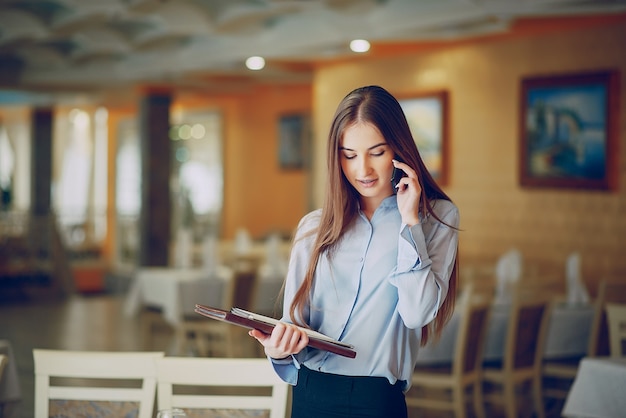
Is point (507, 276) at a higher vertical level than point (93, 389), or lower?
higher

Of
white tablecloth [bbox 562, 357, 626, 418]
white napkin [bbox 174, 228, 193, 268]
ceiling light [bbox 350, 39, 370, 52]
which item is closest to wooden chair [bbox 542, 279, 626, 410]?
white tablecloth [bbox 562, 357, 626, 418]

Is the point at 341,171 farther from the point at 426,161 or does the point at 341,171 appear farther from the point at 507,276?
the point at 426,161

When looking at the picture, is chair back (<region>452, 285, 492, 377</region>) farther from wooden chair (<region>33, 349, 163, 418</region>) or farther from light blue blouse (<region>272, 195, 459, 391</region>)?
light blue blouse (<region>272, 195, 459, 391</region>)

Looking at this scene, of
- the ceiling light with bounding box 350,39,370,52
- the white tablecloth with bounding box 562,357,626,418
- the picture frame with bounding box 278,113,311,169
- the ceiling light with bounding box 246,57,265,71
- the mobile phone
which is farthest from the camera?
the picture frame with bounding box 278,113,311,169

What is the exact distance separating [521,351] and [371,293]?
3923 mm

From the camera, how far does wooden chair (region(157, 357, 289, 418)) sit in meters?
2.69

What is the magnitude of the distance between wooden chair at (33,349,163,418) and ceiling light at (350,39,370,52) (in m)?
5.77

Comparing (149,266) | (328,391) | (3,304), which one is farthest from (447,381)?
(3,304)

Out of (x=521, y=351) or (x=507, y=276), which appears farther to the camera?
(x=507, y=276)

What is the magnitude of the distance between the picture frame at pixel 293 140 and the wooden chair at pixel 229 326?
530 cm

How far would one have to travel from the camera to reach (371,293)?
6.59 feet

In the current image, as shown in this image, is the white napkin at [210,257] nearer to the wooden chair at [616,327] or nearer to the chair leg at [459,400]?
the chair leg at [459,400]

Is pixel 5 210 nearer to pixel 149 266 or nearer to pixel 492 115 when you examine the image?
pixel 149 266

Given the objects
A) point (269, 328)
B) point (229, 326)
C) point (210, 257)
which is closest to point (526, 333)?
point (229, 326)
